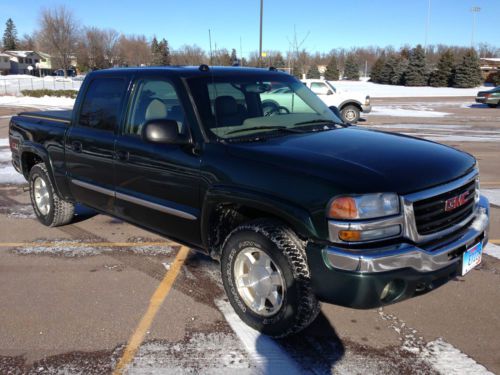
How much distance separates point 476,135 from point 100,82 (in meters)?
13.3

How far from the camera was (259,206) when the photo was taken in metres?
3.12

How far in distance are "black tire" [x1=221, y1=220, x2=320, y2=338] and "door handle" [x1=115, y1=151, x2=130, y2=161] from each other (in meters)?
1.36

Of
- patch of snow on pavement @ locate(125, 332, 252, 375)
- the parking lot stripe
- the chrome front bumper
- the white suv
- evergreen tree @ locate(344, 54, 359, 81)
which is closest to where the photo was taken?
the chrome front bumper

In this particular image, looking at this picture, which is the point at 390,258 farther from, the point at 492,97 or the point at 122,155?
the point at 492,97

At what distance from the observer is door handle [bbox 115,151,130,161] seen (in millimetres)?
4133

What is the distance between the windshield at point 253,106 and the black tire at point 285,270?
82cm

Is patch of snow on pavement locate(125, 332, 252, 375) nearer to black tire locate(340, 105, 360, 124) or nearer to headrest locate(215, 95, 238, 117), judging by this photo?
headrest locate(215, 95, 238, 117)

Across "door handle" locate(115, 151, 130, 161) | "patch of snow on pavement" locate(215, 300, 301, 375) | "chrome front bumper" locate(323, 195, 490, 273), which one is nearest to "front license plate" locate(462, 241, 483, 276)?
"chrome front bumper" locate(323, 195, 490, 273)

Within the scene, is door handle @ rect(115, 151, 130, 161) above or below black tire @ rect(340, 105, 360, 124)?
→ above

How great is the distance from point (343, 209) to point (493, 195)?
540 centimetres

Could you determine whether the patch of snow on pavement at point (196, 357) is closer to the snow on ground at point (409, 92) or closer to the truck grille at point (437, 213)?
the truck grille at point (437, 213)

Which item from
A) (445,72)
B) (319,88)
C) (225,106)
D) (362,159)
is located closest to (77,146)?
(225,106)

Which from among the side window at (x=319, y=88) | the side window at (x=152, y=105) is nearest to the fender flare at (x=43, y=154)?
the side window at (x=152, y=105)

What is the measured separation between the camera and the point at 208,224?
3578mm
